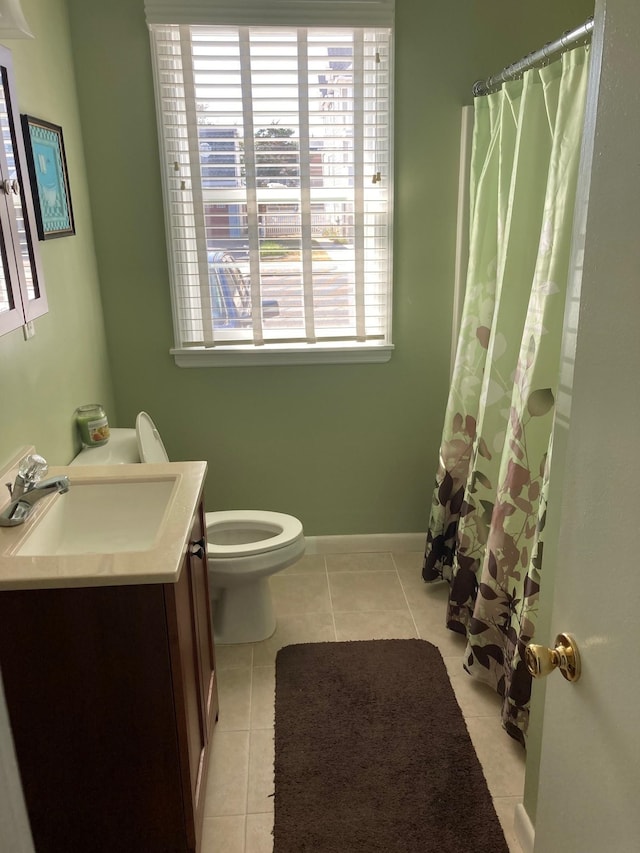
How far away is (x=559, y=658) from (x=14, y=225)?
66.4 inches

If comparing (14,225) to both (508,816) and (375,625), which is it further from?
(508,816)

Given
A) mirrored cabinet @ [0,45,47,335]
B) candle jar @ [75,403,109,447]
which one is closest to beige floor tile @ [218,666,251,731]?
candle jar @ [75,403,109,447]

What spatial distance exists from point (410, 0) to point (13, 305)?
1.95 metres

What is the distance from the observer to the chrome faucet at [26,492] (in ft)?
5.25

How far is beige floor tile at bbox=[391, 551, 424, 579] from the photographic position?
311cm

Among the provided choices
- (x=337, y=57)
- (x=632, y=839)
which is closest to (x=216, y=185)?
(x=337, y=57)

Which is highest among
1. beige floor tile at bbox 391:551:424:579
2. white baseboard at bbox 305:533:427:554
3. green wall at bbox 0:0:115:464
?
green wall at bbox 0:0:115:464

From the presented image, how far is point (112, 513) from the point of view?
6.23 ft

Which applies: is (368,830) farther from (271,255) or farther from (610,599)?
(271,255)

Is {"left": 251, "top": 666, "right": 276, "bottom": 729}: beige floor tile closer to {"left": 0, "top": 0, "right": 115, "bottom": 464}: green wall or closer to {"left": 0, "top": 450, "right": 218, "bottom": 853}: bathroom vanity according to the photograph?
{"left": 0, "top": 450, "right": 218, "bottom": 853}: bathroom vanity

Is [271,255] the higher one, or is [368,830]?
[271,255]

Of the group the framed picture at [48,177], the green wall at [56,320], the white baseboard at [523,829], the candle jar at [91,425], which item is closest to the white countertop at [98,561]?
the green wall at [56,320]

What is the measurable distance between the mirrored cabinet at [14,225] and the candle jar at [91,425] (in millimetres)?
451

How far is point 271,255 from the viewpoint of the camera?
9.25 feet
